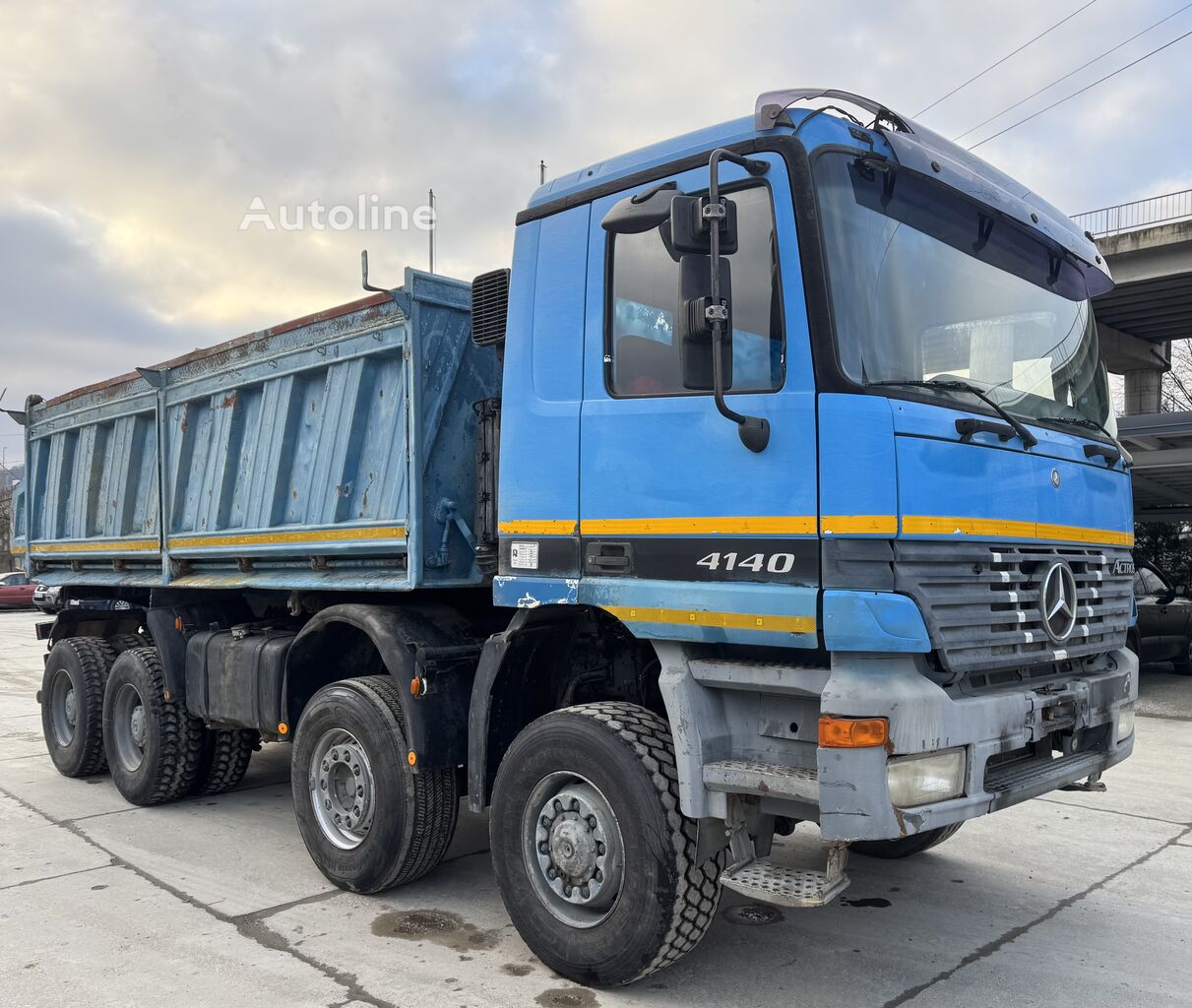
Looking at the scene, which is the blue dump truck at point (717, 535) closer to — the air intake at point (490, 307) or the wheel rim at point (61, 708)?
the air intake at point (490, 307)

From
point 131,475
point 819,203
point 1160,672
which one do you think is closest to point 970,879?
point 819,203

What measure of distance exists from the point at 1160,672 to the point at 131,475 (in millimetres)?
14508

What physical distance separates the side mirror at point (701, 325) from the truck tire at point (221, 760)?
4855 mm

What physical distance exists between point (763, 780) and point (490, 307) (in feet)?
8.53

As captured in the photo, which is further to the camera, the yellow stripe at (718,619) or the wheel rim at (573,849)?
the wheel rim at (573,849)

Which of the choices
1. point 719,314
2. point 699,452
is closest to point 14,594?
point 699,452

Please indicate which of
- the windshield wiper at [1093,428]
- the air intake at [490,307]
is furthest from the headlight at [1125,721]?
the air intake at [490,307]

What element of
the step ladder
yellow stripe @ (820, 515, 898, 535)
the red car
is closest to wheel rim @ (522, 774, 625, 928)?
the step ladder

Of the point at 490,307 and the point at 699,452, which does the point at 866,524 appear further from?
the point at 490,307

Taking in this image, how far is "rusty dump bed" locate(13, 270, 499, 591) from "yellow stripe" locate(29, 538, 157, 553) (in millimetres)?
22

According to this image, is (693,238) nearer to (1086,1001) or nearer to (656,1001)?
(656,1001)

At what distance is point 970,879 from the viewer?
17.7 ft

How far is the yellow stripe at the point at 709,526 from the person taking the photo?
3.49 metres

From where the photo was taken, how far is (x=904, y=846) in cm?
561
